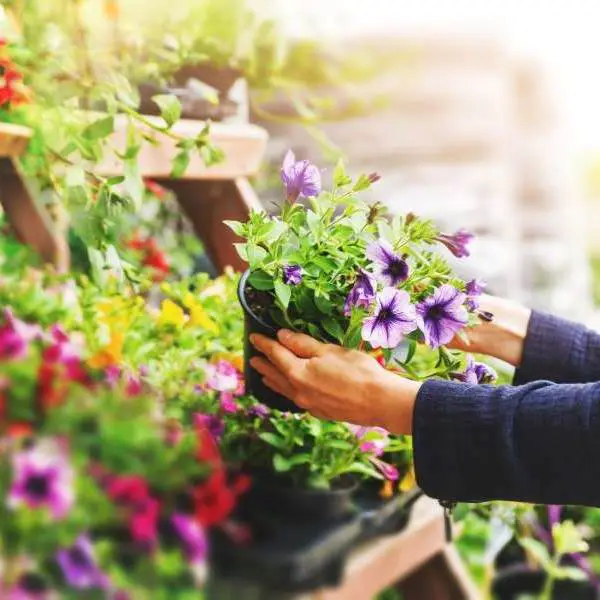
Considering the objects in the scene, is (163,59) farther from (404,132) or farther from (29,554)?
(404,132)

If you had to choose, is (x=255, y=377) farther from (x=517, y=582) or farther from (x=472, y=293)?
(x=517, y=582)

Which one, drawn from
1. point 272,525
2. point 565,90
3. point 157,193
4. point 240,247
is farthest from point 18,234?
point 565,90

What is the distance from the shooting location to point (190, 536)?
0.55 metres

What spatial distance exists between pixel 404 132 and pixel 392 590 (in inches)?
74.8

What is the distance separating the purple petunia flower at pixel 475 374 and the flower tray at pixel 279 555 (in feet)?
0.62

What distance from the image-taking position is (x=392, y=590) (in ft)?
5.50

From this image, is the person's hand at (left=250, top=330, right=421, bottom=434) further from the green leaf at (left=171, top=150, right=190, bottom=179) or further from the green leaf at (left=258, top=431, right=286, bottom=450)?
Answer: the green leaf at (left=171, top=150, right=190, bottom=179)

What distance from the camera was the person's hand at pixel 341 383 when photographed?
3.00 feet

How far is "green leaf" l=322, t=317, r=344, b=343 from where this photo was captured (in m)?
0.93

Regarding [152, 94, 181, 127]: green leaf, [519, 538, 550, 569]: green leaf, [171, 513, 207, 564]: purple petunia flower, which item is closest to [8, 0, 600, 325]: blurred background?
[152, 94, 181, 127]: green leaf

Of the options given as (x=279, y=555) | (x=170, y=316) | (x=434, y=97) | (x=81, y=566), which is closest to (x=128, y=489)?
(x=81, y=566)

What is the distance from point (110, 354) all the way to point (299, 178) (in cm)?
27

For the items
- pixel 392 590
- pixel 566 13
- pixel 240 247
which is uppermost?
pixel 240 247

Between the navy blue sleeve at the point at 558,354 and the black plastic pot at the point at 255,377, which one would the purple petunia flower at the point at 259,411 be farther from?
the navy blue sleeve at the point at 558,354
